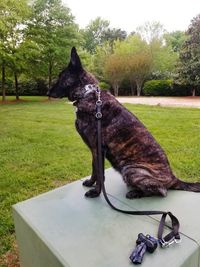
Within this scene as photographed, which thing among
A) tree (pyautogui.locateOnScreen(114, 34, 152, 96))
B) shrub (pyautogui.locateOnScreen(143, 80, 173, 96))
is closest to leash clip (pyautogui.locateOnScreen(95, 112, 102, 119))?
shrub (pyautogui.locateOnScreen(143, 80, 173, 96))

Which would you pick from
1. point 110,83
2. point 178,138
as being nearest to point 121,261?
point 178,138

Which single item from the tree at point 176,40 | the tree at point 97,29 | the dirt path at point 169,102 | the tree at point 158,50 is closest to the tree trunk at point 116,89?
the tree at point 158,50

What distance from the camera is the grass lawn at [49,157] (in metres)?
2.95

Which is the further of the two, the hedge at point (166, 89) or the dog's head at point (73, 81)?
the hedge at point (166, 89)

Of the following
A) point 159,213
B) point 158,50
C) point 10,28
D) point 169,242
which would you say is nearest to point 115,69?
point 158,50

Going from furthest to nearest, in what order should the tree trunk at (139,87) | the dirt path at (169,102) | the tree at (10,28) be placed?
1. the tree trunk at (139,87)
2. the tree at (10,28)
3. the dirt path at (169,102)

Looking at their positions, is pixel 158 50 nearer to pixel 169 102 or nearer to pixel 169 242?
pixel 169 102

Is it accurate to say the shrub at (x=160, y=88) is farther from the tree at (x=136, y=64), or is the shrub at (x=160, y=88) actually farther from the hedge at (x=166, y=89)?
the tree at (x=136, y=64)

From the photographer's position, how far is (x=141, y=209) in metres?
1.52

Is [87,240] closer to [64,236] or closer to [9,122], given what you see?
[64,236]

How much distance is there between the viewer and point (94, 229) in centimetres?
134

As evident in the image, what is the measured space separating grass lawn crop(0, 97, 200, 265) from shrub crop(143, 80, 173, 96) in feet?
39.3

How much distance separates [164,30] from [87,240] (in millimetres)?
28559

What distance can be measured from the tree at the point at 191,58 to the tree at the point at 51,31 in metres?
7.46
